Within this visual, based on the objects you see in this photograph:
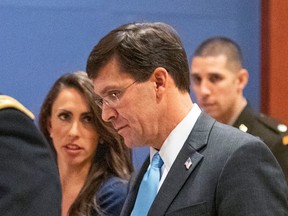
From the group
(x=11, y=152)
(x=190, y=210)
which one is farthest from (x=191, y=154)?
(x=11, y=152)

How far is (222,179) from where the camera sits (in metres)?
1.83

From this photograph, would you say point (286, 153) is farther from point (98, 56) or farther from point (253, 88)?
point (98, 56)

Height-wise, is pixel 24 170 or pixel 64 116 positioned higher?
pixel 24 170

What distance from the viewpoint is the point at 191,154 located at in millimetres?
1934

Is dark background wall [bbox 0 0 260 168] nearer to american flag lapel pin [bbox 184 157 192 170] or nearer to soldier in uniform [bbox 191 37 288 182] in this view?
soldier in uniform [bbox 191 37 288 182]

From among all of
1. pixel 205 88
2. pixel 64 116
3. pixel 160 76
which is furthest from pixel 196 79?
pixel 160 76

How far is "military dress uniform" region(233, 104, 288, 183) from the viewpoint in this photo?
360 centimetres

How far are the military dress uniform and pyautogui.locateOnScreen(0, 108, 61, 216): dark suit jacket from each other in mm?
1968

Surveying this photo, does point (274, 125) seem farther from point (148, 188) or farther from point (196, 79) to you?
point (148, 188)

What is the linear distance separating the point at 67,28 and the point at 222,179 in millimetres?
2438

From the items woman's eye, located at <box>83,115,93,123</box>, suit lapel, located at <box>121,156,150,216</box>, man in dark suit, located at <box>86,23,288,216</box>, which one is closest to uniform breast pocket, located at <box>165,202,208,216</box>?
man in dark suit, located at <box>86,23,288,216</box>

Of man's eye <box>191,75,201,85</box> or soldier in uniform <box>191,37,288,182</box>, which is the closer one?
soldier in uniform <box>191,37,288,182</box>

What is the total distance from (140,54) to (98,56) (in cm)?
11

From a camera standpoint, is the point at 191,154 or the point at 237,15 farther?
the point at 237,15
